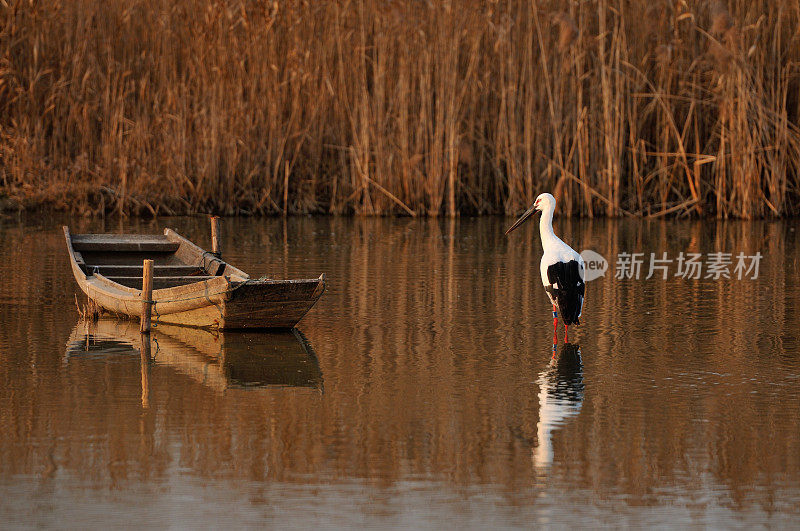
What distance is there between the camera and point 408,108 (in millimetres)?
15469

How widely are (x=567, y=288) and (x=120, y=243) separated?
4092mm

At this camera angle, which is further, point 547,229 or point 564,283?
point 547,229

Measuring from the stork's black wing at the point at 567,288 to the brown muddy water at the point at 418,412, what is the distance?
0.25m

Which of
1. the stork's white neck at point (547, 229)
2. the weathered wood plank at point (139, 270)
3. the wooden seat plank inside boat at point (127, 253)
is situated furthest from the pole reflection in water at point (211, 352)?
the stork's white neck at point (547, 229)

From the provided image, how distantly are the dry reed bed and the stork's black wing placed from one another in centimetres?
768

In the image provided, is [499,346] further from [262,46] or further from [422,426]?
[262,46]

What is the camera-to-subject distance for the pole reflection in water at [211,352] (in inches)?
260

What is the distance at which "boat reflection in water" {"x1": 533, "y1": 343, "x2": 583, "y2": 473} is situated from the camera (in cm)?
526

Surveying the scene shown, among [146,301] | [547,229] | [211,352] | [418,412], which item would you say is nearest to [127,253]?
[146,301]

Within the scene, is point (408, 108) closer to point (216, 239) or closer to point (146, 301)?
point (216, 239)

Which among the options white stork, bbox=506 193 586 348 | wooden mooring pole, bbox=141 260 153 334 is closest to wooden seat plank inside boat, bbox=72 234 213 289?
wooden mooring pole, bbox=141 260 153 334

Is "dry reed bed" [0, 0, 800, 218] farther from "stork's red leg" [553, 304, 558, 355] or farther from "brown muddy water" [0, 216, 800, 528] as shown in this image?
"stork's red leg" [553, 304, 558, 355]

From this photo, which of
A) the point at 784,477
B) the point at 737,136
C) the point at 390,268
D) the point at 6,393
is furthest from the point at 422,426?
the point at 737,136

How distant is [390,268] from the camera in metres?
11.2
